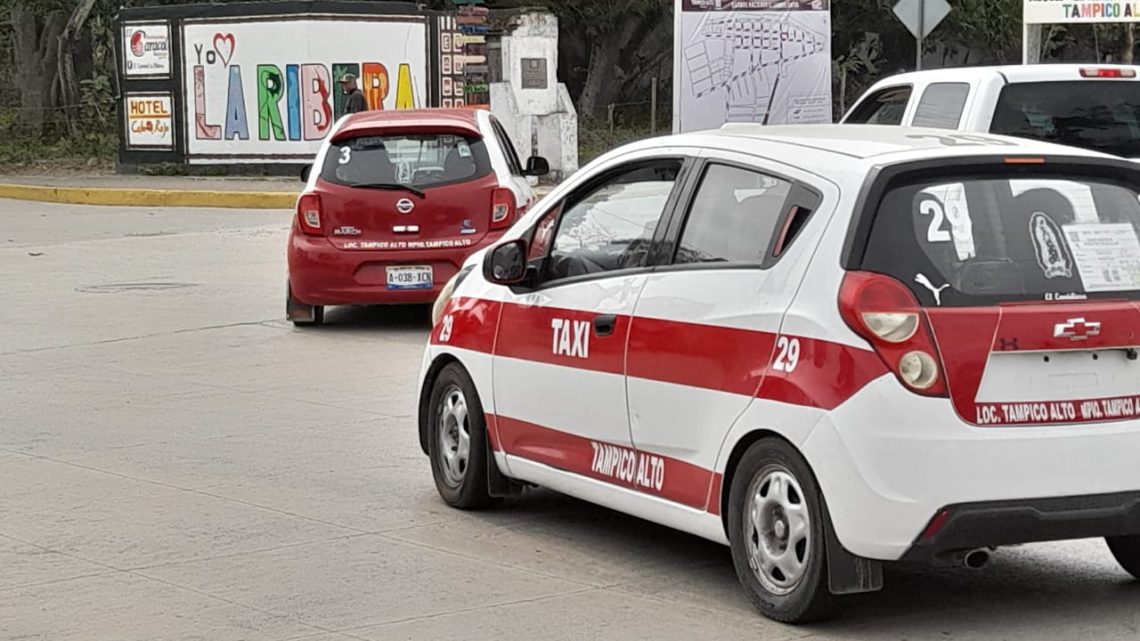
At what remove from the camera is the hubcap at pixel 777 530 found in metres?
6.21

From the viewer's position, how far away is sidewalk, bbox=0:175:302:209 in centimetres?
2795

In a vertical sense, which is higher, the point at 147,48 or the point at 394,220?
the point at 147,48

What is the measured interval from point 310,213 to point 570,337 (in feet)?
24.1

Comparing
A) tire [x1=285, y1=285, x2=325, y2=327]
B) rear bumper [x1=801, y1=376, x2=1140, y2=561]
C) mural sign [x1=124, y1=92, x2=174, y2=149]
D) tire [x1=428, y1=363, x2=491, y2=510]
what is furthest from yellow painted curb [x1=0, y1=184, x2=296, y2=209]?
rear bumper [x1=801, y1=376, x2=1140, y2=561]

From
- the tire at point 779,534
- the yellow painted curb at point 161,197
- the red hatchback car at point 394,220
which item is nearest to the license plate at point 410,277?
the red hatchback car at point 394,220

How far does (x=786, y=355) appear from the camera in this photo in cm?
622

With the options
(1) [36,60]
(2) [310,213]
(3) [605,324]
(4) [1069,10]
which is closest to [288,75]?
(1) [36,60]

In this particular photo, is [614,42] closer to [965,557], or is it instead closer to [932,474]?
[965,557]

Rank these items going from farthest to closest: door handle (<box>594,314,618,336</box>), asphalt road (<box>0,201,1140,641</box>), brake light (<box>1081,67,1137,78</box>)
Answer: brake light (<box>1081,67,1137,78</box>), door handle (<box>594,314,618,336</box>), asphalt road (<box>0,201,1140,641</box>)

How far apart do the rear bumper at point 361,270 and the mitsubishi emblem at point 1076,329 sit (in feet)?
27.8

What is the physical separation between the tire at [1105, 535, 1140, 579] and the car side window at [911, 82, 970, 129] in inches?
209

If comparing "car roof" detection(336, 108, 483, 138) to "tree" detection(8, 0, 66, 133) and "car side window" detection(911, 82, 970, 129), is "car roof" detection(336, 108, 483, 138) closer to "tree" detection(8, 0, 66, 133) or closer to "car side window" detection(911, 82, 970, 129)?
"car side window" detection(911, 82, 970, 129)

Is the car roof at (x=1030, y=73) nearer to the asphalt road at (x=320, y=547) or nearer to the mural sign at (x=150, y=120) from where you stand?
the asphalt road at (x=320, y=547)

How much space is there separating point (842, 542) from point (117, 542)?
317 centimetres
